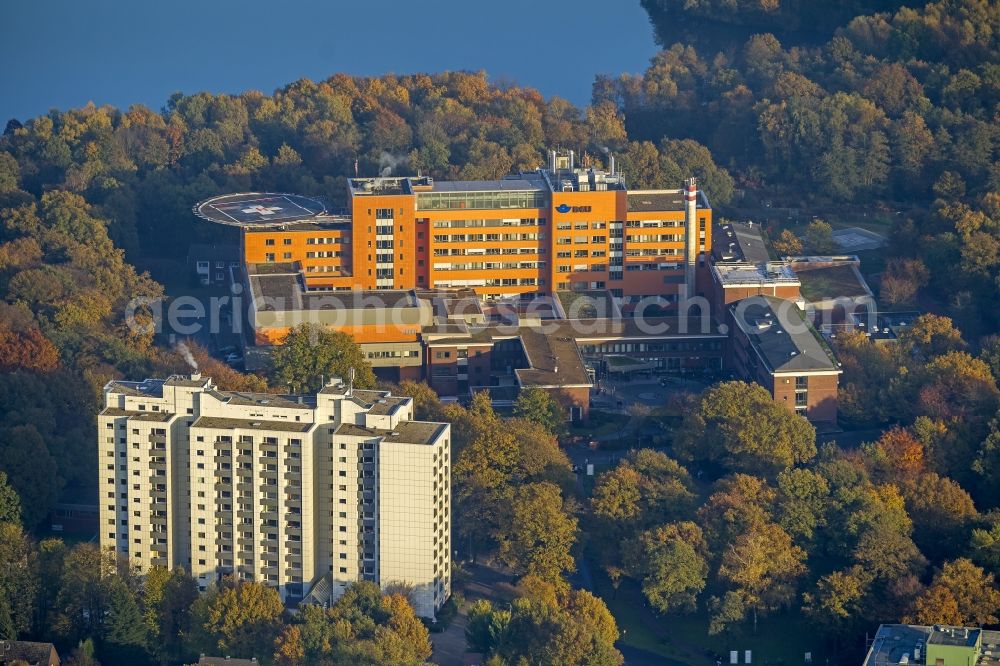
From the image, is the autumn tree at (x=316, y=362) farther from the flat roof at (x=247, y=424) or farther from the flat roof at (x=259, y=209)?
the flat roof at (x=259, y=209)

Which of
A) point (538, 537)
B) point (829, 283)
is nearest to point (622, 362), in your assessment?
point (829, 283)

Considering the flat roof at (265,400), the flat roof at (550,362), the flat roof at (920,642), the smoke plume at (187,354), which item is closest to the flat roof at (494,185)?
the flat roof at (550,362)

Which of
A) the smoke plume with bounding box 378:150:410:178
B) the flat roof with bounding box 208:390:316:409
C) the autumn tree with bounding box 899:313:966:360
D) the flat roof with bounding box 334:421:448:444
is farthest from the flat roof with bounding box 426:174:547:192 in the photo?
the flat roof with bounding box 334:421:448:444

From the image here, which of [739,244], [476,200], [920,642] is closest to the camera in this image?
[920,642]

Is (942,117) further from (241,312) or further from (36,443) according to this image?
(36,443)

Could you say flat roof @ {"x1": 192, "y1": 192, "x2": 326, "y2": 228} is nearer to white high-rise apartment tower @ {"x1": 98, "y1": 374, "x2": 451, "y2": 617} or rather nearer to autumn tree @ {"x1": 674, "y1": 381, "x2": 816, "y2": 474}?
autumn tree @ {"x1": 674, "y1": 381, "x2": 816, "y2": 474}

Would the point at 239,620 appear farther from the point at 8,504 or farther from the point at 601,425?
the point at 601,425

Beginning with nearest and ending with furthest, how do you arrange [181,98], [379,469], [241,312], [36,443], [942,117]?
1. [379,469]
2. [36,443]
3. [241,312]
4. [942,117]
5. [181,98]

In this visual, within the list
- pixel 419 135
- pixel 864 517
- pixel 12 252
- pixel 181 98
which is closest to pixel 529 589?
pixel 864 517

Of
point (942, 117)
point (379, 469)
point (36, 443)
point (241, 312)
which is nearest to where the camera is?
point (379, 469)
